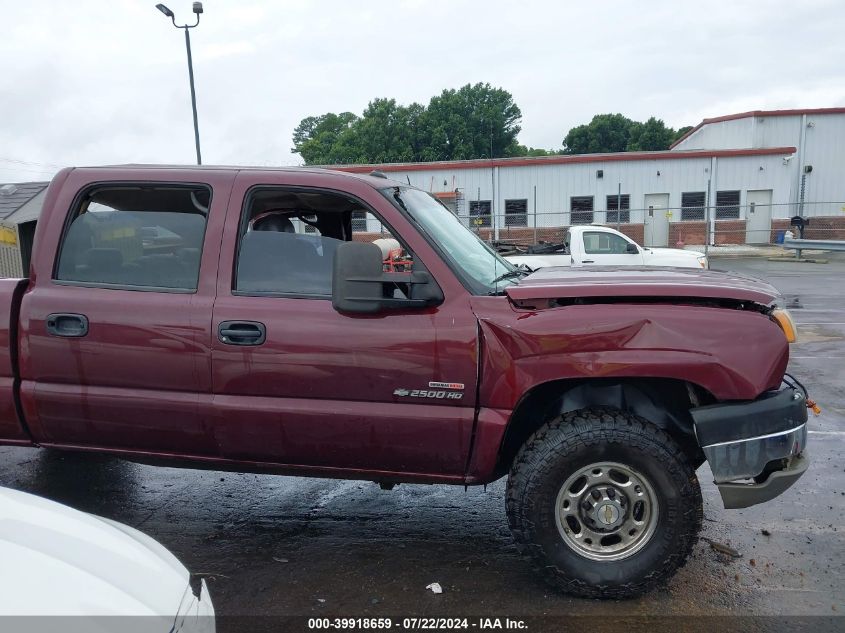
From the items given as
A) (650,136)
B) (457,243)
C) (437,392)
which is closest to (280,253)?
(457,243)

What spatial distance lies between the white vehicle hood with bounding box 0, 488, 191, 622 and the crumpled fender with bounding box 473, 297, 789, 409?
164cm

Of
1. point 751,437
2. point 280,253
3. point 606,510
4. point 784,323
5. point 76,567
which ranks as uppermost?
point 280,253

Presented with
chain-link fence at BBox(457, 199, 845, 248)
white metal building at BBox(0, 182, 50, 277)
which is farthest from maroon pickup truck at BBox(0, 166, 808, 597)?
chain-link fence at BBox(457, 199, 845, 248)

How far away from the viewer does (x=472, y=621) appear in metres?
3.08

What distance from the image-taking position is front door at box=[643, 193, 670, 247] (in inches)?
1176

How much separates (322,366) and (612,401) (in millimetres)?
1413

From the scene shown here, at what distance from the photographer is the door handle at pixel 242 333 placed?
3357 millimetres

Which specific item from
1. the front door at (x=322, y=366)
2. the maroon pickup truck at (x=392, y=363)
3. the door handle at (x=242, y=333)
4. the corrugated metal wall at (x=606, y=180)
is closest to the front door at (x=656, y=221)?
the corrugated metal wall at (x=606, y=180)

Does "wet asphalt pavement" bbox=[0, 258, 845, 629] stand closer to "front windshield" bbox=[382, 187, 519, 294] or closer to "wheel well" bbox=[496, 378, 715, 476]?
"wheel well" bbox=[496, 378, 715, 476]

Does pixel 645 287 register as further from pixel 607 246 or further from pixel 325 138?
pixel 325 138

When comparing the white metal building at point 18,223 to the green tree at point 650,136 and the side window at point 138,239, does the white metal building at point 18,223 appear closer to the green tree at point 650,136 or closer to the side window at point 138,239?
the side window at point 138,239

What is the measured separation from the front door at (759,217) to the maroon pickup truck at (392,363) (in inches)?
1164

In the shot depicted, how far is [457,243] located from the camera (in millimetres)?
3820

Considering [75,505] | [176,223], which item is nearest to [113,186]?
[176,223]
